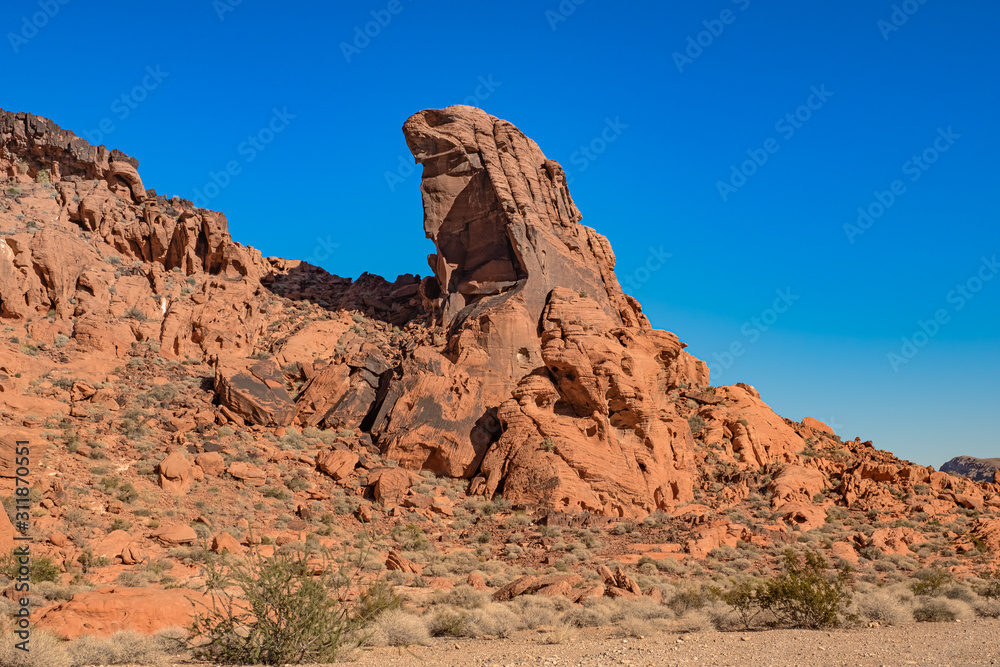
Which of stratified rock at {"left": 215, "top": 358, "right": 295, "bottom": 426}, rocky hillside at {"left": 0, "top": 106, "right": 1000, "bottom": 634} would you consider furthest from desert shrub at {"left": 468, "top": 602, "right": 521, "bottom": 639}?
stratified rock at {"left": 215, "top": 358, "right": 295, "bottom": 426}

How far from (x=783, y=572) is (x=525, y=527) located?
865 cm

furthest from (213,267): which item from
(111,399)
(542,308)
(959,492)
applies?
(959,492)

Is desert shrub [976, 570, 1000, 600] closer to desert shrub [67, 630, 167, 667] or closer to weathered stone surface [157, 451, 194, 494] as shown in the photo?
desert shrub [67, 630, 167, 667]

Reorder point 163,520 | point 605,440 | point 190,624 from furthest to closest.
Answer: point 605,440, point 163,520, point 190,624

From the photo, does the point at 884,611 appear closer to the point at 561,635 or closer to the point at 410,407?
the point at 561,635

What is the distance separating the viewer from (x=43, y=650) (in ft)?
32.4

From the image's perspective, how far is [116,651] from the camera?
10.8m

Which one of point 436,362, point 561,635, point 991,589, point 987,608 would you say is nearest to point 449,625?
point 561,635

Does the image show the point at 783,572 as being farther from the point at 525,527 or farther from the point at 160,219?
the point at 160,219

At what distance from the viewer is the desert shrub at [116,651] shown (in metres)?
10.6

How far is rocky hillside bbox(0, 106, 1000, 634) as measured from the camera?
2298 centimetres

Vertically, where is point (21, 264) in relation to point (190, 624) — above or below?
above

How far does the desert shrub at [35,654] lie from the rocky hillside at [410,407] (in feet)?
21.6

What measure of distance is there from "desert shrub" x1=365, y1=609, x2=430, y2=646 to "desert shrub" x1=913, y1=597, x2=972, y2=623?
10734 mm
